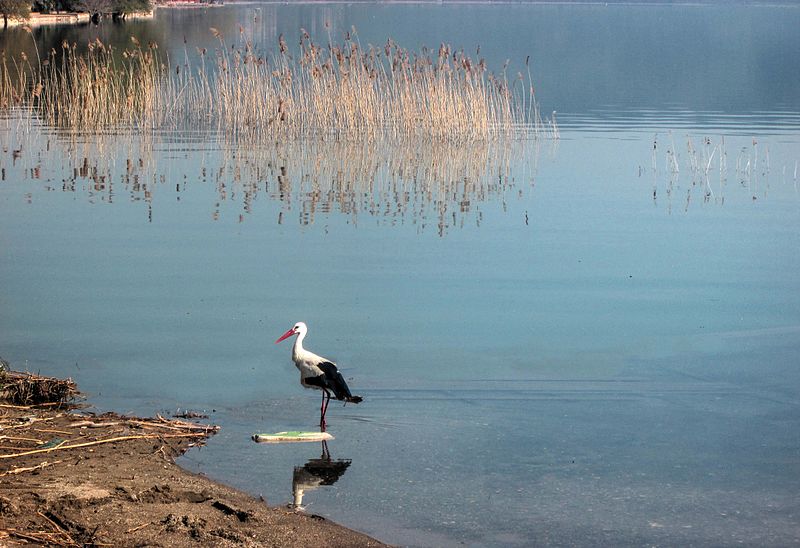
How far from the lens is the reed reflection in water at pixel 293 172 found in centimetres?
1471

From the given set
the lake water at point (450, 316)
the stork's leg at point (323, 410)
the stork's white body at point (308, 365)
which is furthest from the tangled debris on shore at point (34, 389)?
the stork's leg at point (323, 410)

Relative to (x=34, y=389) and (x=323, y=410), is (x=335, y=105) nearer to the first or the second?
(x=34, y=389)

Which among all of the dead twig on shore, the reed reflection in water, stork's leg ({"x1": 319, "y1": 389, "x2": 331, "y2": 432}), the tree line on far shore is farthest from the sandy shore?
the tree line on far shore

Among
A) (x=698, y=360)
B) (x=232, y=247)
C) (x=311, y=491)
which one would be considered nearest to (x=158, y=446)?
(x=311, y=491)

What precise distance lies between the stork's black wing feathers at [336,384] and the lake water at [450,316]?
198 mm

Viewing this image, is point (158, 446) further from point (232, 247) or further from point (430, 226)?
point (430, 226)

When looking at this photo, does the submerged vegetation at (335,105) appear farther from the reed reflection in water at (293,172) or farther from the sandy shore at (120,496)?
the sandy shore at (120,496)

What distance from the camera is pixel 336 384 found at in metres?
7.11

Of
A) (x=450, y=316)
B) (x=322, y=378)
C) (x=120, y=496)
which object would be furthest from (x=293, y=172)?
(x=120, y=496)

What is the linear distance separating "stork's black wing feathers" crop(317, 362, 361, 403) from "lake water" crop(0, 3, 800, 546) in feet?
0.65

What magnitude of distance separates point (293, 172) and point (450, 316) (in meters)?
7.56

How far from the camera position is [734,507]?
6098 millimetres

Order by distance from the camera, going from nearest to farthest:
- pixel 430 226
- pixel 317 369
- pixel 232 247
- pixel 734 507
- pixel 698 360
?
pixel 734 507, pixel 317 369, pixel 698 360, pixel 232 247, pixel 430 226

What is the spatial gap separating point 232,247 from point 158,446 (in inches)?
233
